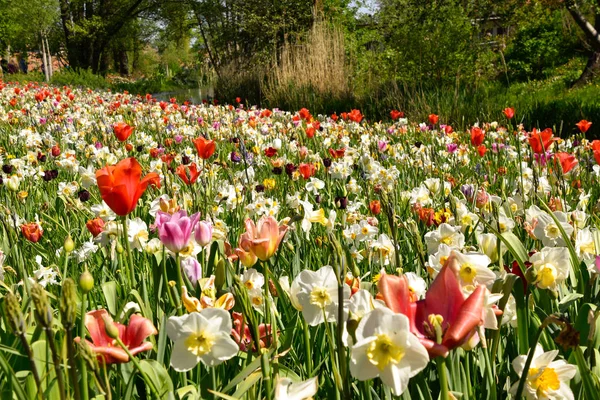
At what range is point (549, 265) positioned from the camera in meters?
1.02

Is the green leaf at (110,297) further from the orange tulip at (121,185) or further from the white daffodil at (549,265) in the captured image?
the white daffodil at (549,265)

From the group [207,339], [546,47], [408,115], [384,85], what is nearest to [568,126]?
[408,115]

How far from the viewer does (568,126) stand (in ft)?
22.1

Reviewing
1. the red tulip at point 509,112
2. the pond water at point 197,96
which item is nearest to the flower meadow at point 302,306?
the red tulip at point 509,112

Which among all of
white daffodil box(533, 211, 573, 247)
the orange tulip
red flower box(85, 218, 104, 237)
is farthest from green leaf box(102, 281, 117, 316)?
white daffodil box(533, 211, 573, 247)

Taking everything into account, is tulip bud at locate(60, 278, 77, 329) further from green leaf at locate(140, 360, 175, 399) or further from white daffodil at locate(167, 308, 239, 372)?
green leaf at locate(140, 360, 175, 399)

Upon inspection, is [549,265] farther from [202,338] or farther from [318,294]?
[202,338]

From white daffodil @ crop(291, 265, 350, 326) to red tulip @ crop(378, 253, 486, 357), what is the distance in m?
0.21

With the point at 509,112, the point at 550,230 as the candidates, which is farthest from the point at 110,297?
the point at 509,112

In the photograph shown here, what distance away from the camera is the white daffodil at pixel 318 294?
0.88 meters

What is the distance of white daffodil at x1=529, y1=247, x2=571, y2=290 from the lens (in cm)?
102

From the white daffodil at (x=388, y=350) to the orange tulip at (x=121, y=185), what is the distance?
783mm

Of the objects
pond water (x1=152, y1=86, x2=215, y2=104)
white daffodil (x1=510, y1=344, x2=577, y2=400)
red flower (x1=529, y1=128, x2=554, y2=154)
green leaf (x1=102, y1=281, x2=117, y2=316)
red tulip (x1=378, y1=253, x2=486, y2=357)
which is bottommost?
white daffodil (x1=510, y1=344, x2=577, y2=400)

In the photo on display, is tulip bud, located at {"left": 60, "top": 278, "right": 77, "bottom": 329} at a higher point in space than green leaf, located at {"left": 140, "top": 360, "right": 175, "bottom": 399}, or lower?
higher
